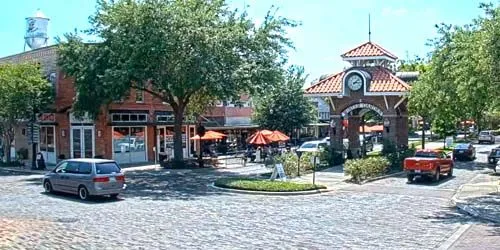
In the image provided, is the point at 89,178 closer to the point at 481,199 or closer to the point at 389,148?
the point at 481,199

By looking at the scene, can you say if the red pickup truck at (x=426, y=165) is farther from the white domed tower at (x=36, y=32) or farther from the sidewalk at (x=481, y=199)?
the white domed tower at (x=36, y=32)

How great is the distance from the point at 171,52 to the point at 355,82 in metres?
12.5

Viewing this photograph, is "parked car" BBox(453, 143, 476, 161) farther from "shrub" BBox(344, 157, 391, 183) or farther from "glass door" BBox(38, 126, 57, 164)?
"glass door" BBox(38, 126, 57, 164)

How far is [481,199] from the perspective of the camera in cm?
2236

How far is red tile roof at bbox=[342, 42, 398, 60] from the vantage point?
126 ft

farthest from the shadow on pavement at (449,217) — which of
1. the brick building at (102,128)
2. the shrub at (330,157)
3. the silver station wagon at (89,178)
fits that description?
the brick building at (102,128)

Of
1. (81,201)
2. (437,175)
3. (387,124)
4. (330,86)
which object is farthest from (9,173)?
(437,175)

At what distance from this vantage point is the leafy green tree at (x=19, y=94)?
37125 millimetres

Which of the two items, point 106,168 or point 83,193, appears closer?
point 83,193

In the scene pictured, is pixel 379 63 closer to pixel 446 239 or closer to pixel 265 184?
pixel 265 184

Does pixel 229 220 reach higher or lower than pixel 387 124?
lower

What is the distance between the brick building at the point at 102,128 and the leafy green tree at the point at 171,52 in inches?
222

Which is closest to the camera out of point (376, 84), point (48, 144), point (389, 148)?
point (389, 148)

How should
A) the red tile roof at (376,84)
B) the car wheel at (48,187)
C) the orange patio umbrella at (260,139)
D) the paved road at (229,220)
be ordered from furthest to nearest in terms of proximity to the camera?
the orange patio umbrella at (260,139)
the red tile roof at (376,84)
the car wheel at (48,187)
the paved road at (229,220)
